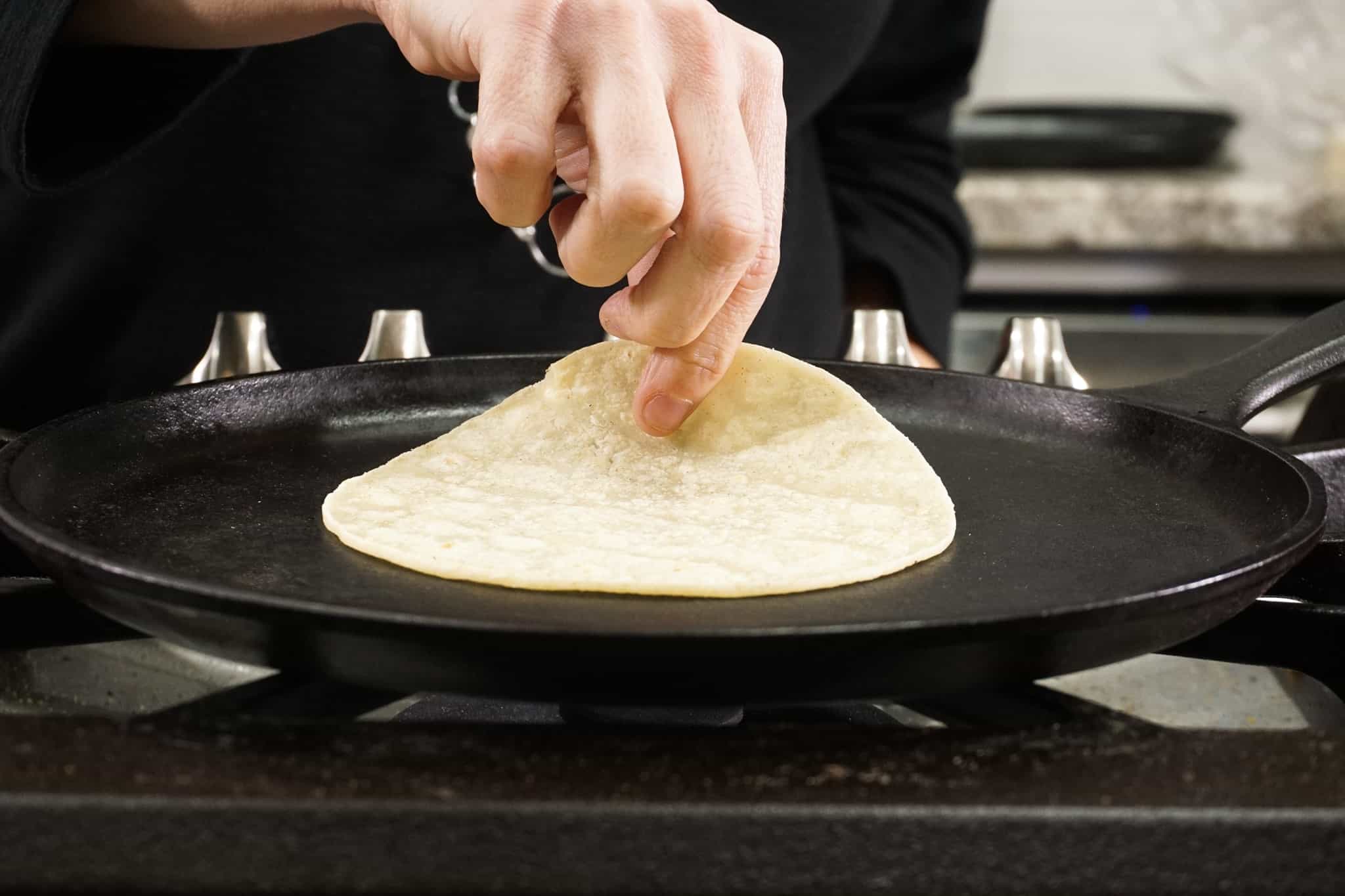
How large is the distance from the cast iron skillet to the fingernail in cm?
18

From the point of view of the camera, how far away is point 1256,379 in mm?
904

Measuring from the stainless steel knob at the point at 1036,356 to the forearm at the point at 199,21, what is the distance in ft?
1.81

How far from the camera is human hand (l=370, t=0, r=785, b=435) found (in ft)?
2.15

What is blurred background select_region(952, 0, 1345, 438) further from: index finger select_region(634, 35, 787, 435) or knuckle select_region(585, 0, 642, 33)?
knuckle select_region(585, 0, 642, 33)

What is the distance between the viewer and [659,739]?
1.61ft

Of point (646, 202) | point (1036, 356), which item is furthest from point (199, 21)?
point (1036, 356)

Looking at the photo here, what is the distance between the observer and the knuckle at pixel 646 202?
641mm

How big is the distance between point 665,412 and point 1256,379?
41 cm

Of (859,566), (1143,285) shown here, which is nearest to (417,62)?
(859,566)

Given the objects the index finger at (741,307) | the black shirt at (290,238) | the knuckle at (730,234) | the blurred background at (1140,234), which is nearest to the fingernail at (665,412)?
the index finger at (741,307)

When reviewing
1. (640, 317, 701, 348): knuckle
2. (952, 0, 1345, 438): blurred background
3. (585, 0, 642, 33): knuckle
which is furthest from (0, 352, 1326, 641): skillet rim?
(952, 0, 1345, 438): blurred background

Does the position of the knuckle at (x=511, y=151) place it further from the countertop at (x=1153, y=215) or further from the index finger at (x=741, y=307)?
the countertop at (x=1153, y=215)

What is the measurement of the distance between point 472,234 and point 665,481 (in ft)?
2.19

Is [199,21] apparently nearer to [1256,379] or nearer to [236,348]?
[236,348]
